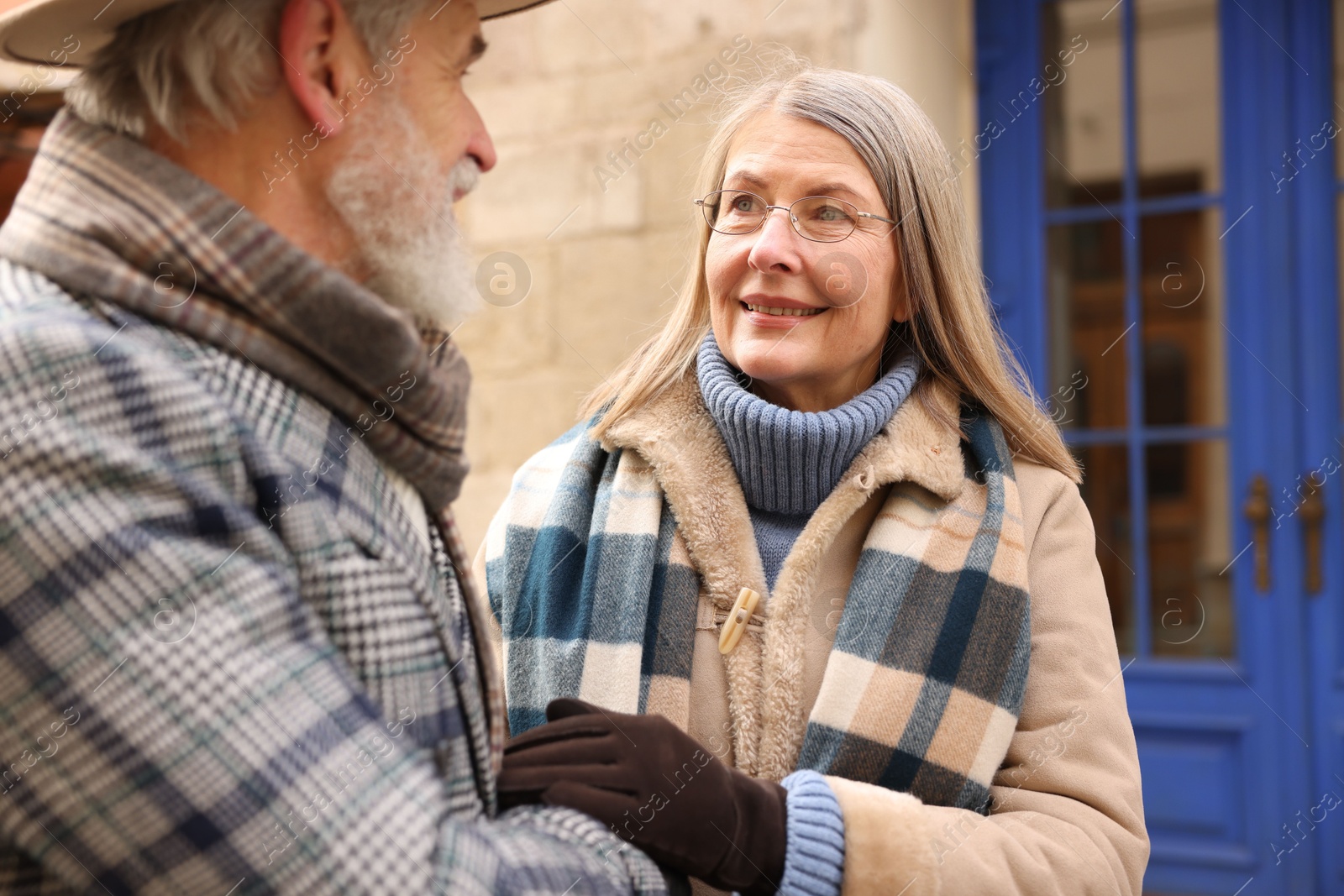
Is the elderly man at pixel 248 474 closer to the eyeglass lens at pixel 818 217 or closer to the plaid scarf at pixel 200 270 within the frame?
the plaid scarf at pixel 200 270

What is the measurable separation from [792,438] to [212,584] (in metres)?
0.99

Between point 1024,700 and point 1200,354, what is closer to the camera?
point 1024,700

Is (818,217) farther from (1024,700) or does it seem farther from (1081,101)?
(1081,101)

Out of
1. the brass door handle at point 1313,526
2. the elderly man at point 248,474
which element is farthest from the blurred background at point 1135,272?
the elderly man at point 248,474

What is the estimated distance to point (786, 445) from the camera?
1682 mm

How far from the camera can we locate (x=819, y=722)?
153cm

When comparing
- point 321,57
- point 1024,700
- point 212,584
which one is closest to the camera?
point 212,584

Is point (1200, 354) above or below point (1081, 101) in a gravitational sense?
below

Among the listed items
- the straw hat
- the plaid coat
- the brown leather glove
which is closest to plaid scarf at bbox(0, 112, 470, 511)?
the plaid coat

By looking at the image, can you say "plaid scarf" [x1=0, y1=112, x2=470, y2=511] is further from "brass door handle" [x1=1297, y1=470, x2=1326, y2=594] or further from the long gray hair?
"brass door handle" [x1=1297, y1=470, x2=1326, y2=594]

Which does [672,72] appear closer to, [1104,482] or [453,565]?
[1104,482]

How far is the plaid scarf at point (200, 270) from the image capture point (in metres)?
0.94

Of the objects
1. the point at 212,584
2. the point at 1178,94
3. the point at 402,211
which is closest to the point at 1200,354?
the point at 1178,94

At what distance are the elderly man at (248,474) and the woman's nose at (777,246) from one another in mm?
609
